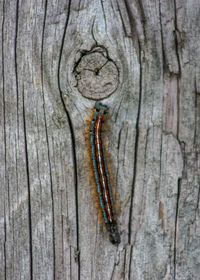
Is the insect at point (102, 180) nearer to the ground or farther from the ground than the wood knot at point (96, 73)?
nearer to the ground

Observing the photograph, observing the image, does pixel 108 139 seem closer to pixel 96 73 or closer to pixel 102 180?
pixel 102 180

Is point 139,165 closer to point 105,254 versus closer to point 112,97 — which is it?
point 112,97

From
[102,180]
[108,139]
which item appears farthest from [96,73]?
[102,180]
